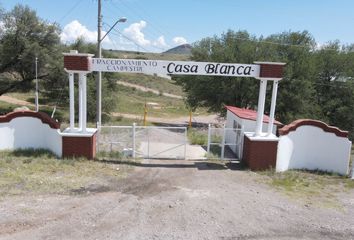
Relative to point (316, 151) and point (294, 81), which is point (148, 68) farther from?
point (294, 81)

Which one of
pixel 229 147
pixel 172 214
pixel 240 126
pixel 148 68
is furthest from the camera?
pixel 229 147

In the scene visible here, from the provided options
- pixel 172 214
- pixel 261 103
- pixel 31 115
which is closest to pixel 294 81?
pixel 261 103

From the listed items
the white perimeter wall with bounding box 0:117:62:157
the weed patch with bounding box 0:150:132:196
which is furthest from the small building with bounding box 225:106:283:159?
the white perimeter wall with bounding box 0:117:62:157

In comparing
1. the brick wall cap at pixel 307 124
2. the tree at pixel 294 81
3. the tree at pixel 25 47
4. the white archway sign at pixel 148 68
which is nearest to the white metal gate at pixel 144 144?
the white archway sign at pixel 148 68

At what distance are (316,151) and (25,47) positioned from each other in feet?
69.0

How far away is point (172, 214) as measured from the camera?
945 centimetres

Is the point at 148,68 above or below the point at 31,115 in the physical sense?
above

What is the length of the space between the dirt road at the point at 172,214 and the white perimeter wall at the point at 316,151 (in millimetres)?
3157

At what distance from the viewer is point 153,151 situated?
56.0 ft

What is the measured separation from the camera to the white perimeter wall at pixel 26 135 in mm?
14711

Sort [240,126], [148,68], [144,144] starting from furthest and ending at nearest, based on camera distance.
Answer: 1. [144,144]
2. [240,126]
3. [148,68]

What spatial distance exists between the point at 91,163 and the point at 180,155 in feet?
13.8

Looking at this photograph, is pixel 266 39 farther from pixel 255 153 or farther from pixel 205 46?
pixel 255 153

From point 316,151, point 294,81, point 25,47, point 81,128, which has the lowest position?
point 316,151
